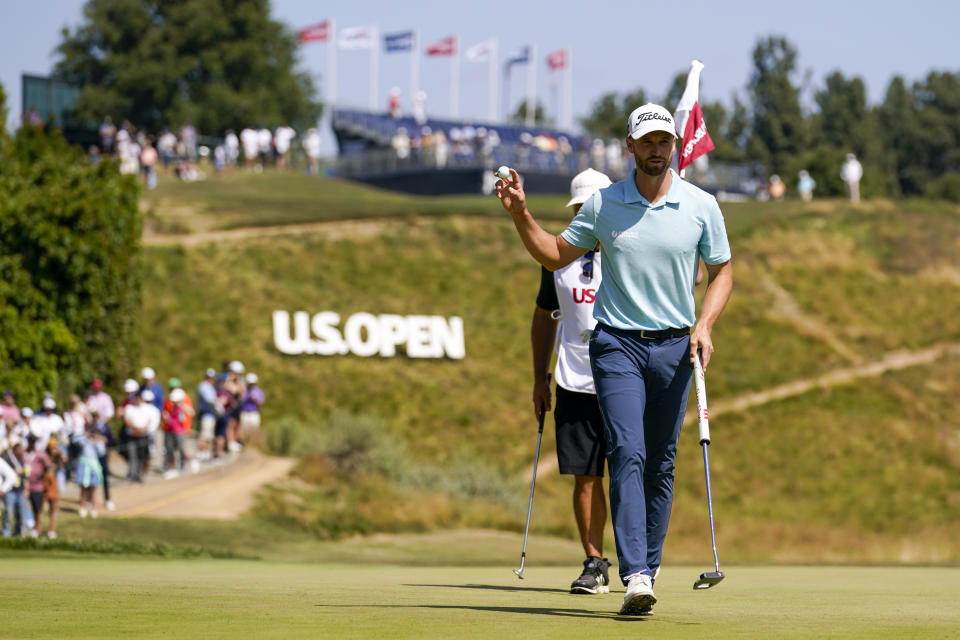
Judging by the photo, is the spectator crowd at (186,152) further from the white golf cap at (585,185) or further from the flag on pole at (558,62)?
the white golf cap at (585,185)

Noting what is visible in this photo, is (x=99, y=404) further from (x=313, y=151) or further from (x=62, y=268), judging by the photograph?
(x=313, y=151)

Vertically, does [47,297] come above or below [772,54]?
below

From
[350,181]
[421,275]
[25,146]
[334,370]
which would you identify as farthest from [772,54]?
[25,146]

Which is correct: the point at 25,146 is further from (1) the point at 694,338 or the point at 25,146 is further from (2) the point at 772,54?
(2) the point at 772,54

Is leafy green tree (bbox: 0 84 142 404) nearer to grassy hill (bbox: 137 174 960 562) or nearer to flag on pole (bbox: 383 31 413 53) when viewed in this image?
grassy hill (bbox: 137 174 960 562)

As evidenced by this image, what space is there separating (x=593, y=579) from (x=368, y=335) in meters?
35.9

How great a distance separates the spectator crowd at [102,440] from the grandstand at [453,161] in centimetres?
3180

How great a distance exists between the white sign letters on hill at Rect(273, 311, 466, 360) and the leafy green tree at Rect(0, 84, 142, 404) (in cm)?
1016

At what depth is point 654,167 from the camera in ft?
21.9

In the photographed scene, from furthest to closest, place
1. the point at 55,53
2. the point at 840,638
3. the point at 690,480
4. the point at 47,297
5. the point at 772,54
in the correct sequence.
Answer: the point at 772,54, the point at 55,53, the point at 690,480, the point at 47,297, the point at 840,638

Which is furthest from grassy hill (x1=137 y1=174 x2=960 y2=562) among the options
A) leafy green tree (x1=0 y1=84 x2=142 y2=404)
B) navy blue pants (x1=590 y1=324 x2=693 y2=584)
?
navy blue pants (x1=590 y1=324 x2=693 y2=584)

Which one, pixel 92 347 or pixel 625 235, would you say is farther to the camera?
pixel 92 347

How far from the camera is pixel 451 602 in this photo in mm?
6625

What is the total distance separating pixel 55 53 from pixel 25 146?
53.9 metres
